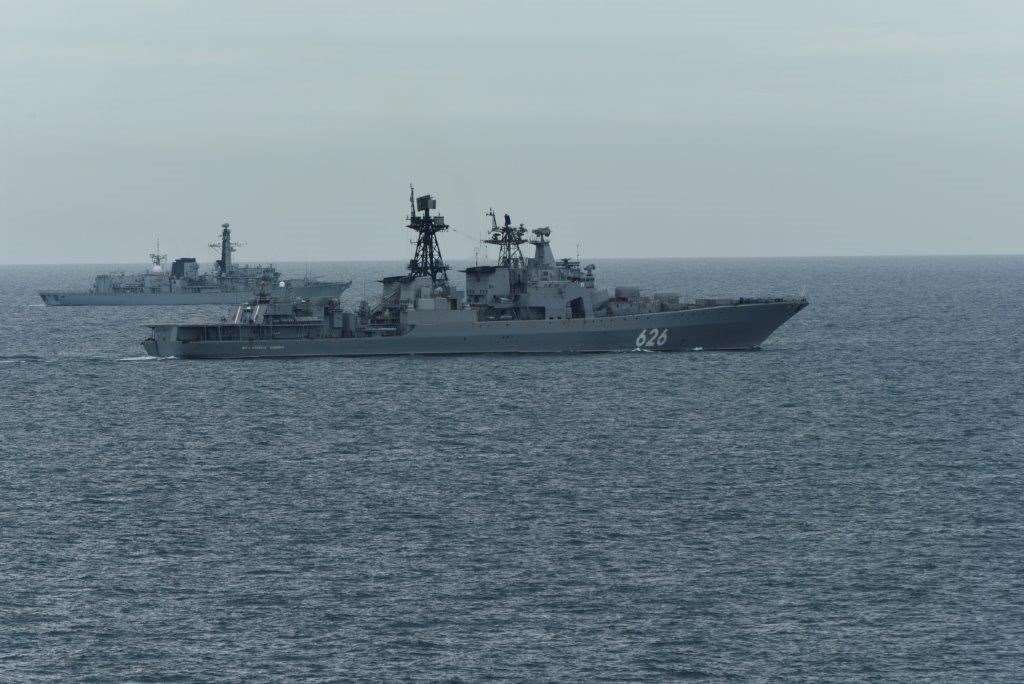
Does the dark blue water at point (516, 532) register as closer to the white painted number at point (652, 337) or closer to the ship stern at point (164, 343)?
the white painted number at point (652, 337)

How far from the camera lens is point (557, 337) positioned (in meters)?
95.6

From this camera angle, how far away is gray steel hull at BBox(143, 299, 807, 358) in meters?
95.2

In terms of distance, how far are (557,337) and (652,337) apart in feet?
22.8

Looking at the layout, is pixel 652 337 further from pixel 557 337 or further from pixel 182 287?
pixel 182 287

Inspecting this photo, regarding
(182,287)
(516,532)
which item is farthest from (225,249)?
(516,532)

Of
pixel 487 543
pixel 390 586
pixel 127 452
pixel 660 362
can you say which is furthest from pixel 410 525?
pixel 660 362

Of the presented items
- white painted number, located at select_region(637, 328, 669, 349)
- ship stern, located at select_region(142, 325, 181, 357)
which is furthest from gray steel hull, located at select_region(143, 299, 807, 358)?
ship stern, located at select_region(142, 325, 181, 357)

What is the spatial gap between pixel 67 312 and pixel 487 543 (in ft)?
510

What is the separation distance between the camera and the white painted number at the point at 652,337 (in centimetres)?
9606

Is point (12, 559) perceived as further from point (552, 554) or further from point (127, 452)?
point (127, 452)

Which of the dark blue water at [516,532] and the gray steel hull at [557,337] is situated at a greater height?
the gray steel hull at [557,337]

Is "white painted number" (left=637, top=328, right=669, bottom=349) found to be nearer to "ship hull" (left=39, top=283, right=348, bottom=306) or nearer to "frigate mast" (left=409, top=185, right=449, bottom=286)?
"frigate mast" (left=409, top=185, right=449, bottom=286)

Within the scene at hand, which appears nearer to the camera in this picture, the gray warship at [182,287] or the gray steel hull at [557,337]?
the gray steel hull at [557,337]

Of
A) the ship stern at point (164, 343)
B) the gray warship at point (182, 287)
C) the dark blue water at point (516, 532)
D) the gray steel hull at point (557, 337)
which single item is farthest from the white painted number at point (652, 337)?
the gray warship at point (182, 287)
